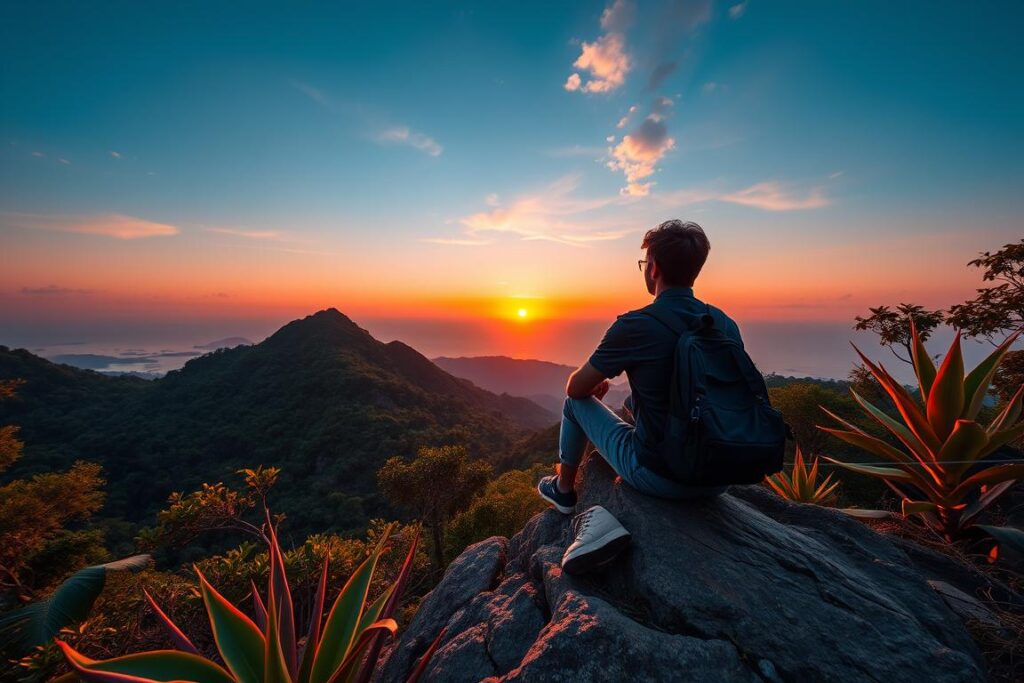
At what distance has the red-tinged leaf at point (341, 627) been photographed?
6.95ft

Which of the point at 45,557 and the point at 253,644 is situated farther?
the point at 45,557

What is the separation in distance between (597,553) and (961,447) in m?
3.51

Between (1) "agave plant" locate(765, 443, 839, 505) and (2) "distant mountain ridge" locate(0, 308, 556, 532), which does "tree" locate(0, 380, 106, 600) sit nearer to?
(2) "distant mountain ridge" locate(0, 308, 556, 532)

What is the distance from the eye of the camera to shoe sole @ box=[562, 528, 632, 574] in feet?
6.70

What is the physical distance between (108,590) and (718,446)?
12333 millimetres

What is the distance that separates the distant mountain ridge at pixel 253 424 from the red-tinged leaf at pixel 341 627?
1877cm

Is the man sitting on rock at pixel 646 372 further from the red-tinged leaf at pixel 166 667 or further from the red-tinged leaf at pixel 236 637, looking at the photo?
the red-tinged leaf at pixel 166 667

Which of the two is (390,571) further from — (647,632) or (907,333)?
(907,333)

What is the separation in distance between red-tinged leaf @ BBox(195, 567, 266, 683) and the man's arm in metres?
2.31

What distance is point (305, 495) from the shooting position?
26922 mm

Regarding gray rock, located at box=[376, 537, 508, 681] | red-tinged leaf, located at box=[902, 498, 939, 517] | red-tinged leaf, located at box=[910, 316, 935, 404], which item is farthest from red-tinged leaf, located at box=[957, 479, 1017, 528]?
gray rock, located at box=[376, 537, 508, 681]

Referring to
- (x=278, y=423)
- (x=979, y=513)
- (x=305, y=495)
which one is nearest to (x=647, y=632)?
(x=979, y=513)

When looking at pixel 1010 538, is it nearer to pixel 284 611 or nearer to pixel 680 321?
pixel 680 321

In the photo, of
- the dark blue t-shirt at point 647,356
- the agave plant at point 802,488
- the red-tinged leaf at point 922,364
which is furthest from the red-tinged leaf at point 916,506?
the dark blue t-shirt at point 647,356
